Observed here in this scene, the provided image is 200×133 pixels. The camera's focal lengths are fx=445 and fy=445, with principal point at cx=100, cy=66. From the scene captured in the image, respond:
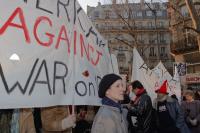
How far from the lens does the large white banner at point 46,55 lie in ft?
11.5

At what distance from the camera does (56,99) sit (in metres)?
4.09

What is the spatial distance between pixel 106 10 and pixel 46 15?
90.5 meters

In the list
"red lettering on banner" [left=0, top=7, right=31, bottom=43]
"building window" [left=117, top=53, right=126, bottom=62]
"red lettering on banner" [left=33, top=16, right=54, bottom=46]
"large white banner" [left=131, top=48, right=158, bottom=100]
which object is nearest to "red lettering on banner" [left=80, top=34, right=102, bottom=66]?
→ "red lettering on banner" [left=33, top=16, right=54, bottom=46]

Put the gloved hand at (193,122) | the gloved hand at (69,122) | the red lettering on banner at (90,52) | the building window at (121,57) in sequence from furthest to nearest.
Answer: the building window at (121,57)
the gloved hand at (193,122)
the red lettering on banner at (90,52)
the gloved hand at (69,122)

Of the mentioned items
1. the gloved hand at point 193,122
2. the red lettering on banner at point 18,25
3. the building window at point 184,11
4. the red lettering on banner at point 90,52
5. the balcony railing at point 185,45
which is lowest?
the gloved hand at point 193,122

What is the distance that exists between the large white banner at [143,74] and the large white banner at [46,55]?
5185mm

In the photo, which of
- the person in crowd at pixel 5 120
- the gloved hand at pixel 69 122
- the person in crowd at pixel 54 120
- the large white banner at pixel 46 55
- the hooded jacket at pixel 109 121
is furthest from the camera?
the person in crowd at pixel 54 120

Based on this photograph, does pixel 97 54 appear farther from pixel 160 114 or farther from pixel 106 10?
pixel 106 10

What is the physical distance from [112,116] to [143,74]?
6.90 metres

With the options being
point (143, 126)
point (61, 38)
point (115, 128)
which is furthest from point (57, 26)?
point (143, 126)

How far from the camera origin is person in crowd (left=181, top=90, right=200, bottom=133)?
9.50 m

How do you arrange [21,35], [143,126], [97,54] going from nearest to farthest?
[21,35] → [97,54] → [143,126]

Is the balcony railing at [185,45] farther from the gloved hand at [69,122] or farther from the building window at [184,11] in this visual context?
the gloved hand at [69,122]

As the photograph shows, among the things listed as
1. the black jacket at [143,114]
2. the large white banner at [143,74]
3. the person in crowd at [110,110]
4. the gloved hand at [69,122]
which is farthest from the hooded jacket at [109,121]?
the large white banner at [143,74]
